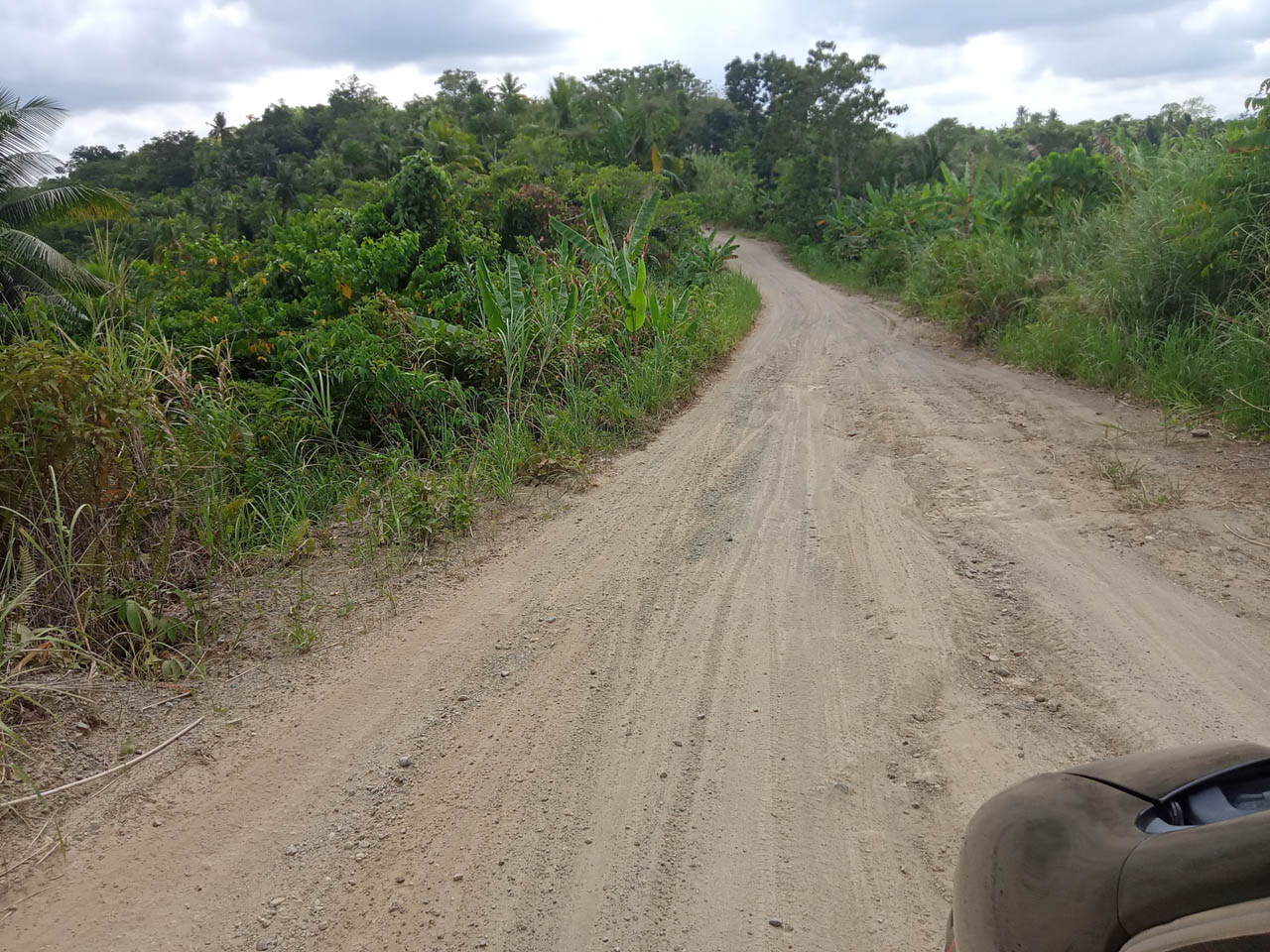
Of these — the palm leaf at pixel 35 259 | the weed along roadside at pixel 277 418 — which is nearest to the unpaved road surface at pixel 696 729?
the weed along roadside at pixel 277 418

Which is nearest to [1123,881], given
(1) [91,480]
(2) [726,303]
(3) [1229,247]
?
(1) [91,480]

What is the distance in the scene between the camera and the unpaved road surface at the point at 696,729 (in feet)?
8.25

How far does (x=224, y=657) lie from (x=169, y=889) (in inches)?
60.9

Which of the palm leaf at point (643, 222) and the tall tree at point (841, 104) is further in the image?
the tall tree at point (841, 104)

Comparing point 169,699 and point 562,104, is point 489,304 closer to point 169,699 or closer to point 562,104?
point 169,699

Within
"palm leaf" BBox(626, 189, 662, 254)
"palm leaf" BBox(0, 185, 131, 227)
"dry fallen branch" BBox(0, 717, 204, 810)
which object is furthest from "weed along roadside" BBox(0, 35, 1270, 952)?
"palm leaf" BBox(0, 185, 131, 227)

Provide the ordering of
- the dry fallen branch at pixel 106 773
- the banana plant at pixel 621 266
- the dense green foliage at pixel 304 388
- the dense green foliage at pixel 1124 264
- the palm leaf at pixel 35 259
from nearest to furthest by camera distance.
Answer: the dry fallen branch at pixel 106 773, the dense green foliage at pixel 304 388, the dense green foliage at pixel 1124 264, the banana plant at pixel 621 266, the palm leaf at pixel 35 259

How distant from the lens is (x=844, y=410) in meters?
8.45

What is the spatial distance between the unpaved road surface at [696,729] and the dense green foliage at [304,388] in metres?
0.93

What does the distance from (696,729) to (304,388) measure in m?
5.36

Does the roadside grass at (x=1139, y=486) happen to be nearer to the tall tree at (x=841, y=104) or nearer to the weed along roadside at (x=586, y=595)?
the weed along roadside at (x=586, y=595)

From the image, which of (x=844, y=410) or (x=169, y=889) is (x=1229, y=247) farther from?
(x=169, y=889)

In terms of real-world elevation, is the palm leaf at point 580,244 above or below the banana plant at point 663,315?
above

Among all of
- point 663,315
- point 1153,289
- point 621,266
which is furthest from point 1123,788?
point 621,266
